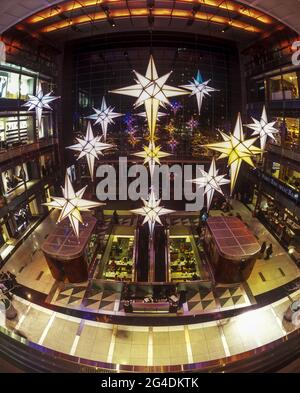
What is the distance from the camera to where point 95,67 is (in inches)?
645

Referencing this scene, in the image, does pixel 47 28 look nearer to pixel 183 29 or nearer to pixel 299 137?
pixel 183 29

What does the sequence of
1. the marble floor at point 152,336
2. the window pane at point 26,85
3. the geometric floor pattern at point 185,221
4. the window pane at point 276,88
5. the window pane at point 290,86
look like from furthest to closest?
the geometric floor pattern at point 185,221 < the window pane at point 26,85 < the window pane at point 276,88 < the window pane at point 290,86 < the marble floor at point 152,336

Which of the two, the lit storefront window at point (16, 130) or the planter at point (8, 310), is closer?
the planter at point (8, 310)

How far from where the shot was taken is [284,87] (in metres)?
13.7

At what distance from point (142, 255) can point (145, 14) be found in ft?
33.1

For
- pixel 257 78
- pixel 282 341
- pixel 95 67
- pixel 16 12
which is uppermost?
pixel 95 67

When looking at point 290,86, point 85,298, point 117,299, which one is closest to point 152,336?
point 117,299

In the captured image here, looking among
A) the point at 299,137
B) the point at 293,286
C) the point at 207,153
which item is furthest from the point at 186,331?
the point at 207,153

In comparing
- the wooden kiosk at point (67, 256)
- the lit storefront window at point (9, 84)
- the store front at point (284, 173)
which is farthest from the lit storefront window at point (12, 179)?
the store front at point (284, 173)

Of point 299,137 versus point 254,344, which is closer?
point 254,344

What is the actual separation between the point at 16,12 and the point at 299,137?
13042 mm

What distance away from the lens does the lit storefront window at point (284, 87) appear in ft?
42.1

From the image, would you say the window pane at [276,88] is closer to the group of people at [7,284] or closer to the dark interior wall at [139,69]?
the dark interior wall at [139,69]

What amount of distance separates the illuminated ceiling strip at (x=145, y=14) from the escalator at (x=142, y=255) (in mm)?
9826
